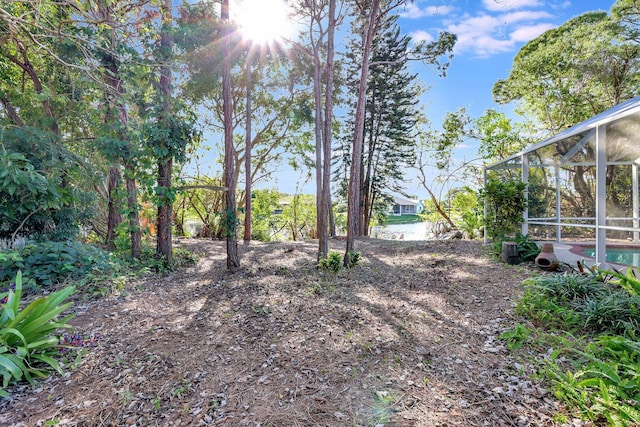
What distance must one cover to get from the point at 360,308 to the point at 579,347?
185 cm

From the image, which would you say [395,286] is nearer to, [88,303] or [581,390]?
[581,390]

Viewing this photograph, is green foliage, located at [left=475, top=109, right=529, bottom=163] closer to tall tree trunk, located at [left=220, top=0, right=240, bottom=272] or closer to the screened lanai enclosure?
the screened lanai enclosure

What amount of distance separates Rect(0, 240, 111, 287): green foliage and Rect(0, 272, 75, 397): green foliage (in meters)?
1.58

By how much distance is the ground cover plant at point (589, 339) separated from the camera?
1627 mm

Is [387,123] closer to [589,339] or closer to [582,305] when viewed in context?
[582,305]

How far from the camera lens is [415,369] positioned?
2.15 m

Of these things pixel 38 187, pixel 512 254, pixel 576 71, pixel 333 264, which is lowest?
pixel 333 264

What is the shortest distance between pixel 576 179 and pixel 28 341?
10.6 metres

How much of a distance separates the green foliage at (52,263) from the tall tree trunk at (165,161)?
1.20m

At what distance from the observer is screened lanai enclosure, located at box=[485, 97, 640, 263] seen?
572 cm

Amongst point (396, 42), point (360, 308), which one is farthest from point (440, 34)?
point (360, 308)

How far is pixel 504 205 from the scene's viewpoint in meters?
5.86

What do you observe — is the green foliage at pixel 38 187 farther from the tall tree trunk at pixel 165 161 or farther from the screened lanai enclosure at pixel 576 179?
the screened lanai enclosure at pixel 576 179

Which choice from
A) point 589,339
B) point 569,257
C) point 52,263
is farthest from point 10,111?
point 569,257
